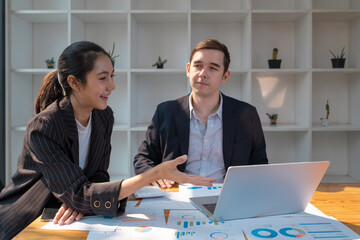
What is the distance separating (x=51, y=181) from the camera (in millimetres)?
1252

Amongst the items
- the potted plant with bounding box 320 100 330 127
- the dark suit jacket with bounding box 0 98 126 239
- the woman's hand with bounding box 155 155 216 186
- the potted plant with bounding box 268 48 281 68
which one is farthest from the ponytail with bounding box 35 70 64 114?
the potted plant with bounding box 320 100 330 127

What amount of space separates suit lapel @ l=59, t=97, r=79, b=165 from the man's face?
86 cm

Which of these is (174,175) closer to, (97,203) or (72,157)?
(97,203)

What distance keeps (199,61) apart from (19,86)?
1884 mm

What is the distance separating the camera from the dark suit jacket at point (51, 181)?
3.88ft

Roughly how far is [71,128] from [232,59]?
2.20 metres

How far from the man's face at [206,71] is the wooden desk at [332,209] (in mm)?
790

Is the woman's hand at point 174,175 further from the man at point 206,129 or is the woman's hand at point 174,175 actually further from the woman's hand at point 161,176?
the man at point 206,129

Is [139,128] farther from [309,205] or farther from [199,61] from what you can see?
[309,205]

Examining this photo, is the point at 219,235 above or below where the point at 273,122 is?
below

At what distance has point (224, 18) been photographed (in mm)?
3148

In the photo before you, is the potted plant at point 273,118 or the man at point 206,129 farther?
the potted plant at point 273,118

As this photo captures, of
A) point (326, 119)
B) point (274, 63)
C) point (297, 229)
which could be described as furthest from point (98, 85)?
point (326, 119)

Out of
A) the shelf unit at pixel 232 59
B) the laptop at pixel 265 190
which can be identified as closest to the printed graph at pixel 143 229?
the laptop at pixel 265 190
